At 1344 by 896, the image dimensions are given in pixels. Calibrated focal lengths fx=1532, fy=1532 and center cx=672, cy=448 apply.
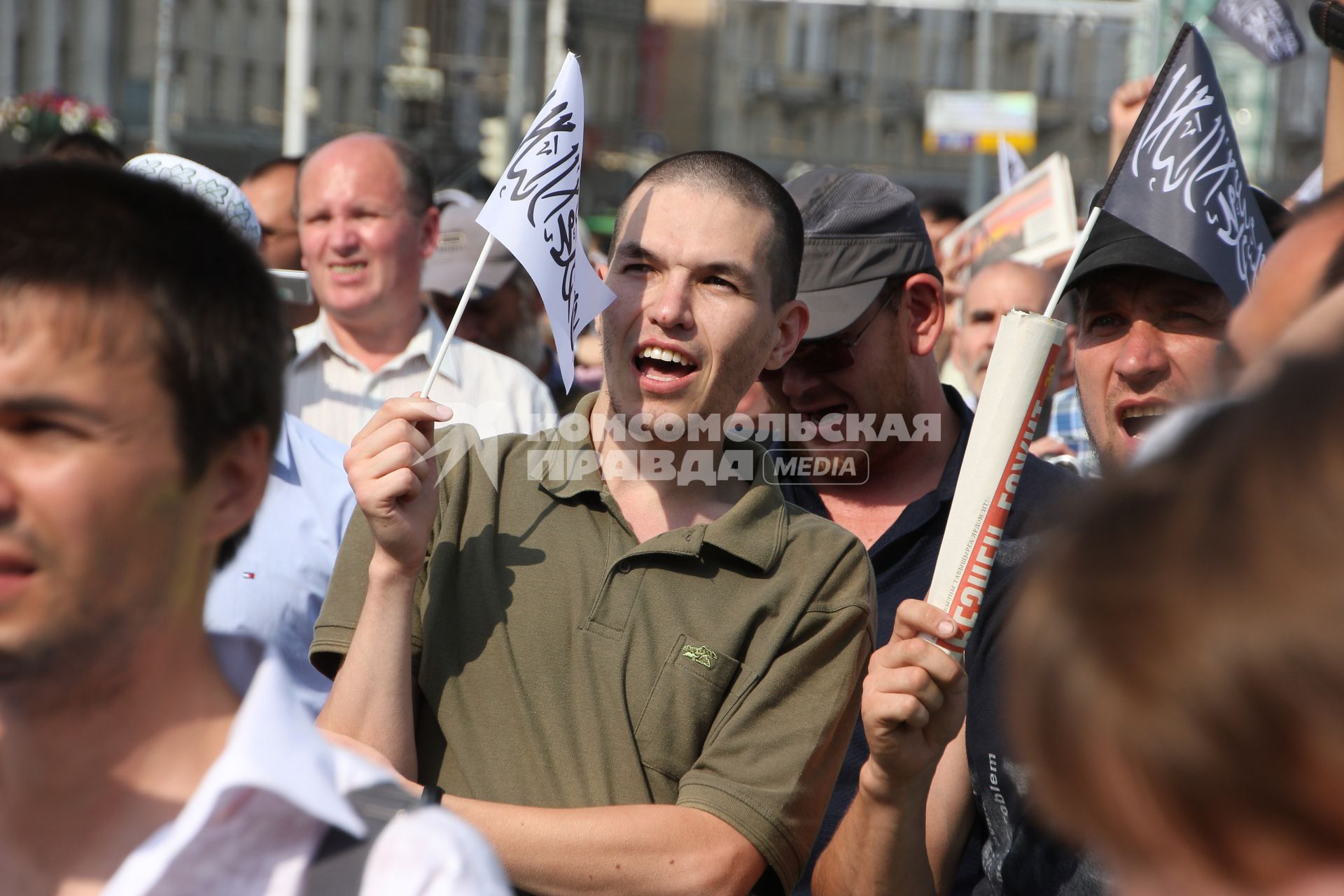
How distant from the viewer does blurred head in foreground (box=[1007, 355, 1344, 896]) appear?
79 centimetres

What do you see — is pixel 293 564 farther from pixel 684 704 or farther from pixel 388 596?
pixel 684 704

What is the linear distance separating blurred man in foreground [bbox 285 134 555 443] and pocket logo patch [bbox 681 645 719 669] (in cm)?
265

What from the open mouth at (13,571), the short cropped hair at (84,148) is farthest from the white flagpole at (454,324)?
the short cropped hair at (84,148)

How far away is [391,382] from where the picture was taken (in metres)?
5.16

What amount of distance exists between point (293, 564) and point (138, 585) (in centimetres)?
173

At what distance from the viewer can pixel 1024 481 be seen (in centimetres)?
301

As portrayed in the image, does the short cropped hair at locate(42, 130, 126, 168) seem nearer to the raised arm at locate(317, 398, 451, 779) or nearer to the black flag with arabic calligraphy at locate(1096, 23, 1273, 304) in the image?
the raised arm at locate(317, 398, 451, 779)

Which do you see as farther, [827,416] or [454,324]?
[827,416]

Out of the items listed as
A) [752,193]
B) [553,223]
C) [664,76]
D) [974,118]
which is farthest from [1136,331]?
[664,76]

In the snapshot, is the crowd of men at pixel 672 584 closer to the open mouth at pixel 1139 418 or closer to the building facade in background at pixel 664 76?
the open mouth at pixel 1139 418

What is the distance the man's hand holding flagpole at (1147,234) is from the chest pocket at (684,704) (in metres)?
0.35

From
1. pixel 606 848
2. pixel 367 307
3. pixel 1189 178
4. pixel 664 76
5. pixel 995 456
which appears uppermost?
pixel 664 76

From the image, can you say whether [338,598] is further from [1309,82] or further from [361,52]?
[1309,82]

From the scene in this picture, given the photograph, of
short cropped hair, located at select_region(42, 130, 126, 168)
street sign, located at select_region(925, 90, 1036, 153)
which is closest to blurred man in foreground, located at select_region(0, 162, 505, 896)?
short cropped hair, located at select_region(42, 130, 126, 168)
